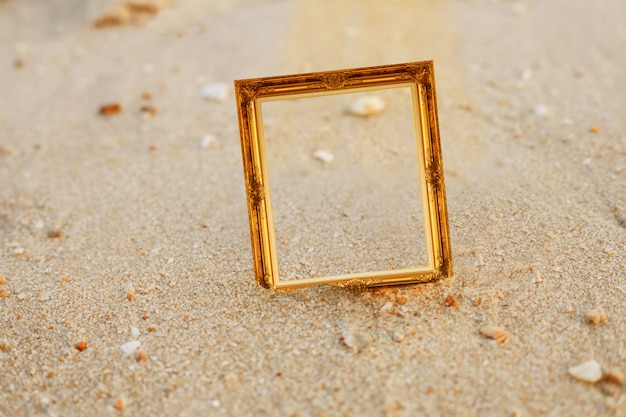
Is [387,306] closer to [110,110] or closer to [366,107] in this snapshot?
[366,107]

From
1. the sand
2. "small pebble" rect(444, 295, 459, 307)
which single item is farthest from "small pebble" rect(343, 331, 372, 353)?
"small pebble" rect(444, 295, 459, 307)

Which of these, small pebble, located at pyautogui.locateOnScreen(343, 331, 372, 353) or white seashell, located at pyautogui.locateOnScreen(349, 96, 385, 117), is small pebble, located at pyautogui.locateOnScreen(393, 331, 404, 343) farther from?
white seashell, located at pyautogui.locateOnScreen(349, 96, 385, 117)

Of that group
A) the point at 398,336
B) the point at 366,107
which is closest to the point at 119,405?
the point at 398,336

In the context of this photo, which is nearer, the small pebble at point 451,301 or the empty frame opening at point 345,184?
the small pebble at point 451,301

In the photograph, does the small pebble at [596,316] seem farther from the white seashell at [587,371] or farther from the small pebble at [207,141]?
the small pebble at [207,141]

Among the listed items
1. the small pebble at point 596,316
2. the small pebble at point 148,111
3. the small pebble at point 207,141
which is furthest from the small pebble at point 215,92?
the small pebble at point 596,316
